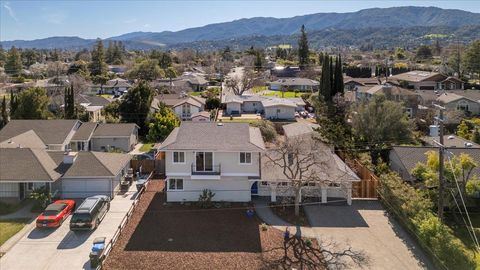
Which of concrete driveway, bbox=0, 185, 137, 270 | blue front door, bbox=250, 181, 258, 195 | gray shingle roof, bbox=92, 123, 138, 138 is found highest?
gray shingle roof, bbox=92, 123, 138, 138

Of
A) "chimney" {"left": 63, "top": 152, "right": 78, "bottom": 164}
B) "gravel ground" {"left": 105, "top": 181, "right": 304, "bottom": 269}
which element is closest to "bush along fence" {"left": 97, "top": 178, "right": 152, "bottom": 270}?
"gravel ground" {"left": 105, "top": 181, "right": 304, "bottom": 269}

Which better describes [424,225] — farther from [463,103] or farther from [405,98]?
[463,103]

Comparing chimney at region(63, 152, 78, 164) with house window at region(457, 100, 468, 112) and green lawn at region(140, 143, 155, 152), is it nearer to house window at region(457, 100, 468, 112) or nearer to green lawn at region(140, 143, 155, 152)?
green lawn at region(140, 143, 155, 152)

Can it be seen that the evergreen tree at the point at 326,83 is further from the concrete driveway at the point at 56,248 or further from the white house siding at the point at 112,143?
the concrete driveway at the point at 56,248

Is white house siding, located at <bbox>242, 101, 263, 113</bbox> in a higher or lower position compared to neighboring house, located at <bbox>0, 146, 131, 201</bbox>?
higher

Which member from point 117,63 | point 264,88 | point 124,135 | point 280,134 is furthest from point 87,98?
point 117,63

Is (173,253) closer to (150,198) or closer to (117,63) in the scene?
(150,198)

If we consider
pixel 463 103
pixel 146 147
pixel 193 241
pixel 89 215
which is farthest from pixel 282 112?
pixel 89 215
